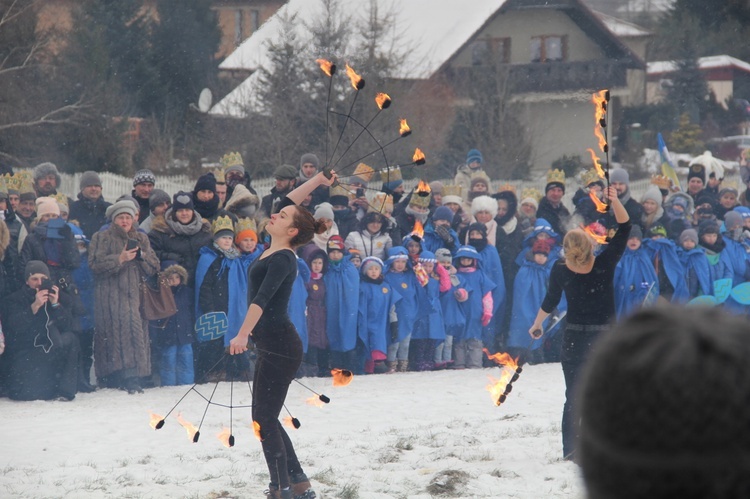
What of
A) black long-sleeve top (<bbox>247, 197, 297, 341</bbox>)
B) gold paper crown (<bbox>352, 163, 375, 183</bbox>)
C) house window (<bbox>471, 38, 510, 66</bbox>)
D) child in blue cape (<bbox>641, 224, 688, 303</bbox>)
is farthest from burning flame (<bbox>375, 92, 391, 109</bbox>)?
house window (<bbox>471, 38, 510, 66</bbox>)

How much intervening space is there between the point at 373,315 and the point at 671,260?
3.43 metres

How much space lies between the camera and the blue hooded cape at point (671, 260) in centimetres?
1098

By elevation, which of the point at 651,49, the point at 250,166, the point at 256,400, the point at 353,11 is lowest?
the point at 256,400

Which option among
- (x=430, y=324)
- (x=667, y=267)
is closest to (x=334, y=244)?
(x=430, y=324)

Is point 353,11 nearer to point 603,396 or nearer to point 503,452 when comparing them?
point 503,452

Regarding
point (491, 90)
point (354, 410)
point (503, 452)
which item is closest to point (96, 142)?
point (491, 90)

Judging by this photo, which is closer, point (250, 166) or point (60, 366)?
point (60, 366)

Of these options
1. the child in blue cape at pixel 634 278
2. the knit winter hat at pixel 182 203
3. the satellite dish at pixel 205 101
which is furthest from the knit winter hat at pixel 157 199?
the satellite dish at pixel 205 101

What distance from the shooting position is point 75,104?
23344 millimetres

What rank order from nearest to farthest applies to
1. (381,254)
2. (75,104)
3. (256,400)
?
(256,400) < (381,254) < (75,104)

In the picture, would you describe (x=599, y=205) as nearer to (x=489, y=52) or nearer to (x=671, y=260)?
(x=671, y=260)

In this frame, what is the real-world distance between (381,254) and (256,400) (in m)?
4.80

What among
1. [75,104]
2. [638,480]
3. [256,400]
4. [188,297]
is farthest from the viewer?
[75,104]

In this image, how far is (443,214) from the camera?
34.8 ft
